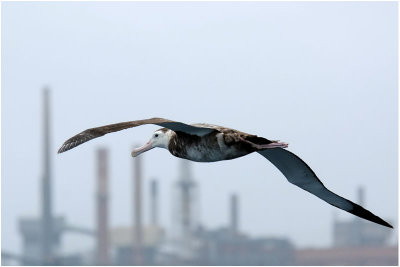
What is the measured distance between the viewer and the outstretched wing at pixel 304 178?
18.4 meters

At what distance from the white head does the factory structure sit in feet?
309

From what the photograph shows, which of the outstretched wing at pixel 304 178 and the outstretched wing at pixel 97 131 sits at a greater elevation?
the outstretched wing at pixel 97 131

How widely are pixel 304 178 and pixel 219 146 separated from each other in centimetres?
294

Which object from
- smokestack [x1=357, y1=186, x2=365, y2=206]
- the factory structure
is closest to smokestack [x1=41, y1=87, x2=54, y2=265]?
the factory structure

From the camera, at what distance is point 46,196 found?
122062 millimetres

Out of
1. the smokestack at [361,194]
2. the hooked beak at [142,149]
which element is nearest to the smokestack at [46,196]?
the smokestack at [361,194]

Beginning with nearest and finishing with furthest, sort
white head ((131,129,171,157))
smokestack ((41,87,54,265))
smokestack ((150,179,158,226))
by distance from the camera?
white head ((131,129,171,157)), smokestack ((41,87,54,265)), smokestack ((150,179,158,226))

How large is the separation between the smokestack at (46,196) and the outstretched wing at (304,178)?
324ft

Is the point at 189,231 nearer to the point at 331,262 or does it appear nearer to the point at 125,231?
the point at 125,231

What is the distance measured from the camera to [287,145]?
1642cm

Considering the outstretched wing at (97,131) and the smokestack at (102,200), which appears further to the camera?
the smokestack at (102,200)

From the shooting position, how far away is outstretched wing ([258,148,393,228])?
725 inches

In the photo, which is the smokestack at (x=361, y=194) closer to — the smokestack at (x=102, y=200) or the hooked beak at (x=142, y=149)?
the smokestack at (x=102, y=200)

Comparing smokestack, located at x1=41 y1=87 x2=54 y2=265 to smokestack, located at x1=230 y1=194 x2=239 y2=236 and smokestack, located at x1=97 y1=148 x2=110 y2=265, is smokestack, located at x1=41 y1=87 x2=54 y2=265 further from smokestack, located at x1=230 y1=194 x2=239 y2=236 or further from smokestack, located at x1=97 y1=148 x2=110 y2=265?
smokestack, located at x1=230 y1=194 x2=239 y2=236
